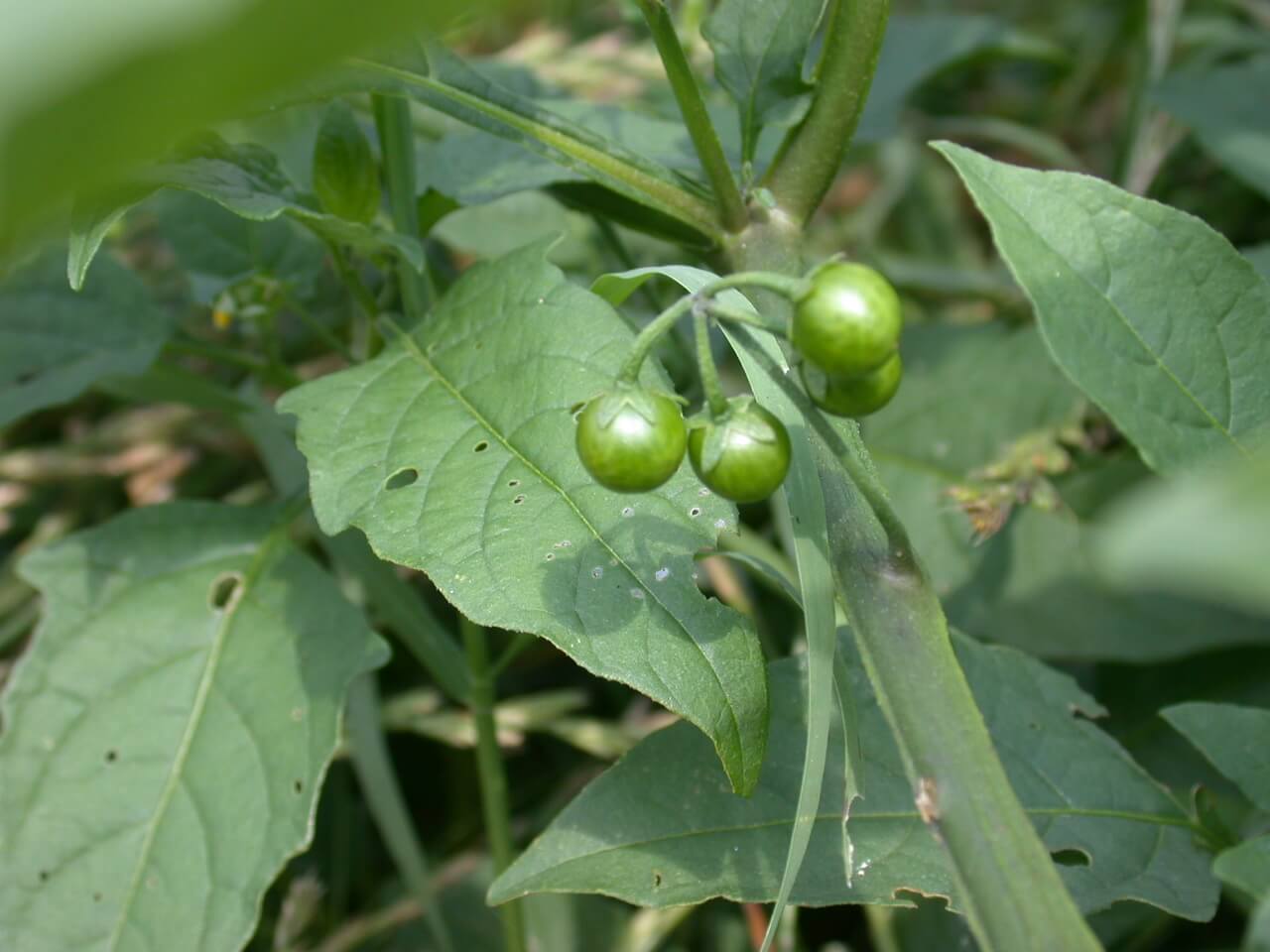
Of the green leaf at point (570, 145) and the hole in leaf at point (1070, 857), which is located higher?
the green leaf at point (570, 145)

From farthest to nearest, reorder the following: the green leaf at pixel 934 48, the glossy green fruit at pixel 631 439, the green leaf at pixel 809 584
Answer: the green leaf at pixel 934 48 → the green leaf at pixel 809 584 → the glossy green fruit at pixel 631 439

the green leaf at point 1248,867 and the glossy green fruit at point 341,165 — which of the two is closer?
the green leaf at point 1248,867

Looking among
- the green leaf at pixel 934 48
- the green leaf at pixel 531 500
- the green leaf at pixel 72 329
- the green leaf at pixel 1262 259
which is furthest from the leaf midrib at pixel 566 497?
the green leaf at pixel 934 48

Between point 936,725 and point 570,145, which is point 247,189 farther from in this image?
point 936,725

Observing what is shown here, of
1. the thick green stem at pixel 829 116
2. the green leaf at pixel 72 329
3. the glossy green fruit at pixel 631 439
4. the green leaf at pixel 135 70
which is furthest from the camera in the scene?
the green leaf at pixel 72 329

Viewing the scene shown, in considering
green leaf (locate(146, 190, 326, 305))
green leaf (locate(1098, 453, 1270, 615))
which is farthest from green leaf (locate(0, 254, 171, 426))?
green leaf (locate(1098, 453, 1270, 615))

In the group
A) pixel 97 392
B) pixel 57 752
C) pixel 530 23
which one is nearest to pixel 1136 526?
pixel 57 752

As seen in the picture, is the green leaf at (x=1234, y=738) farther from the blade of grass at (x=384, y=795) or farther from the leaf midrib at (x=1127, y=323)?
the blade of grass at (x=384, y=795)
